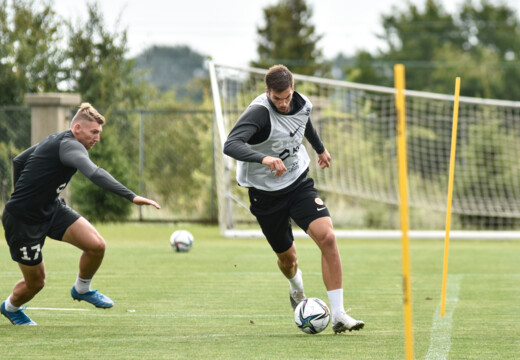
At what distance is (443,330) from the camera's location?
23.6 ft

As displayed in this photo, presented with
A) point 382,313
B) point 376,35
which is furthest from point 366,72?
point 382,313

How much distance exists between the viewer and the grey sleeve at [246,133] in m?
6.86

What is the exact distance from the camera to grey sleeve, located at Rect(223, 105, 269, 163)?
22.5 ft

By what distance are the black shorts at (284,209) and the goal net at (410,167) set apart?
9981 millimetres

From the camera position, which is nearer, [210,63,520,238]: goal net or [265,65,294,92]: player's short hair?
[265,65,294,92]: player's short hair

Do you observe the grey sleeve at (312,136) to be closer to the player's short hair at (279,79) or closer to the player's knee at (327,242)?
the player's short hair at (279,79)

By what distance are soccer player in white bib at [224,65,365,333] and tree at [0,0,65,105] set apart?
51.1 ft

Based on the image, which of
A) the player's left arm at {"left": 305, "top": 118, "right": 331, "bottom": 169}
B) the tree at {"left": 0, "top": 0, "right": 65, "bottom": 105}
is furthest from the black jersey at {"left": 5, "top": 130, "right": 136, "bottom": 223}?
the tree at {"left": 0, "top": 0, "right": 65, "bottom": 105}

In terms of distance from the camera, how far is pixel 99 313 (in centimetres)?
816

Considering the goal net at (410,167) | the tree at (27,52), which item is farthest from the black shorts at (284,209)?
the tree at (27,52)

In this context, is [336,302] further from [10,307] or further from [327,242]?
[10,307]

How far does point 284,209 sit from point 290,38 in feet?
148

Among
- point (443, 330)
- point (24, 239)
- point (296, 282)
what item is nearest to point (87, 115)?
point (24, 239)

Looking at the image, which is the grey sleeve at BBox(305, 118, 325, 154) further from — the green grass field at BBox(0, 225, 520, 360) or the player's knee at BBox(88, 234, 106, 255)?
the player's knee at BBox(88, 234, 106, 255)
